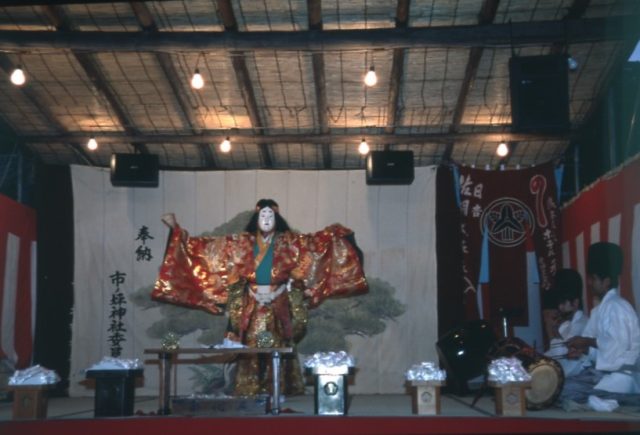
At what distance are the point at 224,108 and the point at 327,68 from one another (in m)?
1.25

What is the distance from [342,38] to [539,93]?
66.9 inches

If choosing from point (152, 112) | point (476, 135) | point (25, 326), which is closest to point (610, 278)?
point (476, 135)

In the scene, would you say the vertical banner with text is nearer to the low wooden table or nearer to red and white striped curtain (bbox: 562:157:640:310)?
red and white striped curtain (bbox: 562:157:640:310)

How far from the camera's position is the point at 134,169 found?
29.5ft

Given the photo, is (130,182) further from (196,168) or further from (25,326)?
(25,326)

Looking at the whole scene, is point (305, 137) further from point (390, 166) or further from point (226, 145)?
point (390, 166)

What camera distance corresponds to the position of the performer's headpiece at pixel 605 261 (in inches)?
241

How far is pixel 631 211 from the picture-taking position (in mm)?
6758

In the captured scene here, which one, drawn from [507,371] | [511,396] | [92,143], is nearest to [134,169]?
[92,143]

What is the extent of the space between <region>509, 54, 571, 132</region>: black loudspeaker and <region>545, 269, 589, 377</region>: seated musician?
1214mm

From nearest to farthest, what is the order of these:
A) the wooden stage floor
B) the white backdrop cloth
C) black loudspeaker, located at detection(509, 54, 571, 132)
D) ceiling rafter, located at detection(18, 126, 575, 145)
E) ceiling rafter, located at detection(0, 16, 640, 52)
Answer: the wooden stage floor
black loudspeaker, located at detection(509, 54, 571, 132)
ceiling rafter, located at detection(0, 16, 640, 52)
ceiling rafter, located at detection(18, 126, 575, 145)
the white backdrop cloth

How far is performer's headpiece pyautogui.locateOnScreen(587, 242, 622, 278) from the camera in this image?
20.1ft

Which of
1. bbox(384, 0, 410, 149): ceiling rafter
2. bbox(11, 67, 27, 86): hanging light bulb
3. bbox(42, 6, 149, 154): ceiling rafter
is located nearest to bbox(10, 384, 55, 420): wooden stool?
bbox(11, 67, 27, 86): hanging light bulb

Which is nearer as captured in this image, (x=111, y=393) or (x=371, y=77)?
(x=111, y=393)
